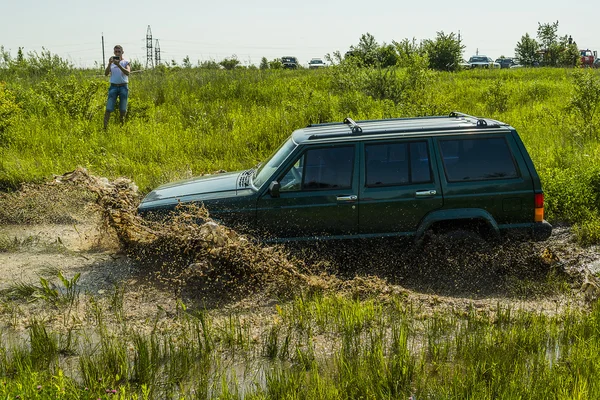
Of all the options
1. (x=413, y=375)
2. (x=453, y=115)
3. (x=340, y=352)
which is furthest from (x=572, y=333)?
(x=453, y=115)

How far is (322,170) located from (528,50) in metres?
56.0

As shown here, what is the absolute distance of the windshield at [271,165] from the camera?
761cm

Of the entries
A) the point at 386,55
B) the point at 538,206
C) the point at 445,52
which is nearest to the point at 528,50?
the point at 445,52

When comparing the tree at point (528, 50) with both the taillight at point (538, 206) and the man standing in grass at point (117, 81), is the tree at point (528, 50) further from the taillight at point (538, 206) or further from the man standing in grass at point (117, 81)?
the taillight at point (538, 206)

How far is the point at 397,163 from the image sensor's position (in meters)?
7.57

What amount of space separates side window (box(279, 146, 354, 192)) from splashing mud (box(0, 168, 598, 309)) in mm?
669

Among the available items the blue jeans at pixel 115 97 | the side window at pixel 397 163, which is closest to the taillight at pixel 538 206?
the side window at pixel 397 163

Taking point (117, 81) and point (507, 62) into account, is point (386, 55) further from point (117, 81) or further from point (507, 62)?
point (507, 62)

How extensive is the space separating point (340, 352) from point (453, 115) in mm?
4036

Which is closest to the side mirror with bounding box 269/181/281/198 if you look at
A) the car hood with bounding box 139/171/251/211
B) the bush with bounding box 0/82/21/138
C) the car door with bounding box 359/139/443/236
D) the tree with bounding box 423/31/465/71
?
the car hood with bounding box 139/171/251/211

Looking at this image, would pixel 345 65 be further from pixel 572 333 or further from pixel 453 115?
pixel 572 333

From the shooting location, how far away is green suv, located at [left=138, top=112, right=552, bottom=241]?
745 centimetres

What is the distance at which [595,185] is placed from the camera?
1039 centimetres

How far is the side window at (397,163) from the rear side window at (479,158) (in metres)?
0.25
